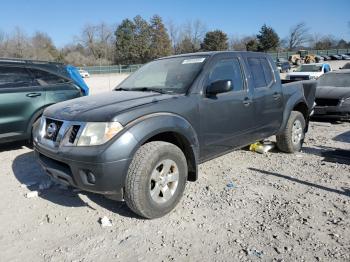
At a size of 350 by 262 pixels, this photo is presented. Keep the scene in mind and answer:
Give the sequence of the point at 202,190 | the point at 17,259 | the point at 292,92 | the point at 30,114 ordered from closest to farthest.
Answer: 1. the point at 17,259
2. the point at 202,190
3. the point at 292,92
4. the point at 30,114

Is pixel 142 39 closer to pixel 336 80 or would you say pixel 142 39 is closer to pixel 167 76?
pixel 336 80

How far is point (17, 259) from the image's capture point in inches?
127

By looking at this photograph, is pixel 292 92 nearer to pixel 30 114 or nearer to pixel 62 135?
pixel 62 135

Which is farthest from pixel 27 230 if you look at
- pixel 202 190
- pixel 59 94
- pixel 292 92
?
pixel 292 92

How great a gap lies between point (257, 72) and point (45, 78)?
419 centimetres

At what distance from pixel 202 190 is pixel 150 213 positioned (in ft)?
3.67

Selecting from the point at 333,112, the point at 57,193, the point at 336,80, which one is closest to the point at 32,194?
the point at 57,193

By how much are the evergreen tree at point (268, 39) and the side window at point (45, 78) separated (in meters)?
74.6

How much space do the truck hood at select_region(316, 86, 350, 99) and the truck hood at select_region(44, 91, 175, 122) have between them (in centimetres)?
700

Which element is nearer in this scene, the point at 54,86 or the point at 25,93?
the point at 25,93

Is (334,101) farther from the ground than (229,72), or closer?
closer

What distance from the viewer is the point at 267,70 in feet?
18.5

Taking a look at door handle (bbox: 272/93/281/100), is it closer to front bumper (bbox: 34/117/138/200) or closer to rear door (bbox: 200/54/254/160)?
rear door (bbox: 200/54/254/160)

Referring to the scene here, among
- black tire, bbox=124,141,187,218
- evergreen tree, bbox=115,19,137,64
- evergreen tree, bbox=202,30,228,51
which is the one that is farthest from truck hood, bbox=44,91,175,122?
evergreen tree, bbox=115,19,137,64
